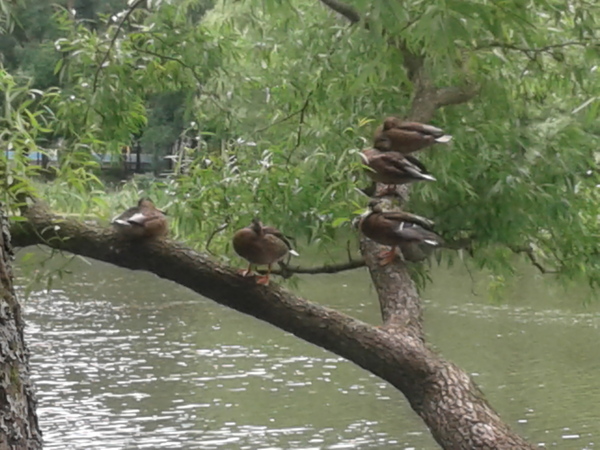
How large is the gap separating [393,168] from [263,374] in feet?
24.4

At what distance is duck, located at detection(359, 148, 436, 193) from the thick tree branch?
0.67 m

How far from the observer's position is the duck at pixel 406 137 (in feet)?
13.7

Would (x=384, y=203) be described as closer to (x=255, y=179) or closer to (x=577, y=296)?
(x=255, y=179)

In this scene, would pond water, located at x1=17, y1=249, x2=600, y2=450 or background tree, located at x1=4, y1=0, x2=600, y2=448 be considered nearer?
background tree, located at x1=4, y1=0, x2=600, y2=448

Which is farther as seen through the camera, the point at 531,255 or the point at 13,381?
the point at 531,255

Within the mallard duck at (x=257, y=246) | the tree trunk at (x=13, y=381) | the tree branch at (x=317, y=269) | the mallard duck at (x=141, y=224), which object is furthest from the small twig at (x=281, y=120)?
the tree trunk at (x=13, y=381)

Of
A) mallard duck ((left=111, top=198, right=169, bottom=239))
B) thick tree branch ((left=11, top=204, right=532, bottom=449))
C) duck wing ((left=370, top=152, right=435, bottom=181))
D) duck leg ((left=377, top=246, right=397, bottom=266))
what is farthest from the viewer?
duck leg ((left=377, top=246, right=397, bottom=266))

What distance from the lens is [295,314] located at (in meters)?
3.72

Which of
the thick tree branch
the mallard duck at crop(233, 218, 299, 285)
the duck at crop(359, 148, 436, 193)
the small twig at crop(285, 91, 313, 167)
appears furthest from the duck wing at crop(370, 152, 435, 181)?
the small twig at crop(285, 91, 313, 167)

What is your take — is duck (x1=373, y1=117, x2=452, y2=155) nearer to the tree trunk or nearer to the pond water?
the tree trunk

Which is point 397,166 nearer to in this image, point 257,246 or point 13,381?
point 257,246

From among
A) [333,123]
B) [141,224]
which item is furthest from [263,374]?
[141,224]

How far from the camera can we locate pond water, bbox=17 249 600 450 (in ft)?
30.3

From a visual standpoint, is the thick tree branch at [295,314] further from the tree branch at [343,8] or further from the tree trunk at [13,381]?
the tree trunk at [13,381]
